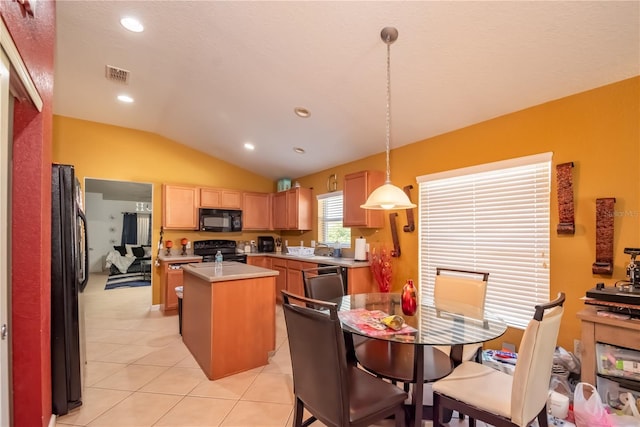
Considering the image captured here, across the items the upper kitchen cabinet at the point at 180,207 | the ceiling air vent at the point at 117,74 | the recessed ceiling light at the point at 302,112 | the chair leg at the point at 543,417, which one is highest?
the ceiling air vent at the point at 117,74

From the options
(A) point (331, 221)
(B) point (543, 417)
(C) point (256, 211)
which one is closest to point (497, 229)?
(B) point (543, 417)

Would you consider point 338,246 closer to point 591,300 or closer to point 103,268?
point 591,300

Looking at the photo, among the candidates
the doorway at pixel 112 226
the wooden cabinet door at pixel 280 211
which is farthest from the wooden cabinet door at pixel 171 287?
the doorway at pixel 112 226

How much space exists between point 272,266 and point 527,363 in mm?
4450

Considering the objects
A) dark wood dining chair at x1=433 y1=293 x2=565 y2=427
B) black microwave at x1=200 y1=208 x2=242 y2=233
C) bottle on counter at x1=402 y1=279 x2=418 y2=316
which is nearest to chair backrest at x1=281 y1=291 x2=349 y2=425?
dark wood dining chair at x1=433 y1=293 x2=565 y2=427

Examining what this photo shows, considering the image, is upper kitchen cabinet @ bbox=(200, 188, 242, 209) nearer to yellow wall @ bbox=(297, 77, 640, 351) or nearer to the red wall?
the red wall

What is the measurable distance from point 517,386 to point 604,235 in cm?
147

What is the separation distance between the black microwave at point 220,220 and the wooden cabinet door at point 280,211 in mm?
717

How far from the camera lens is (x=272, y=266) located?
5.41m

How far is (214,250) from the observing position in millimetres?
5254

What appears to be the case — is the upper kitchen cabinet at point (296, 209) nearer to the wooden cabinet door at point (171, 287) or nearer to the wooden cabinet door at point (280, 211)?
the wooden cabinet door at point (280, 211)

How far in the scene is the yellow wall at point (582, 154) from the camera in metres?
2.06

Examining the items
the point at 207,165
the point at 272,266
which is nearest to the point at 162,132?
the point at 207,165

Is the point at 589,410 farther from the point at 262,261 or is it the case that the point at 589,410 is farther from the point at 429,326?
the point at 262,261
